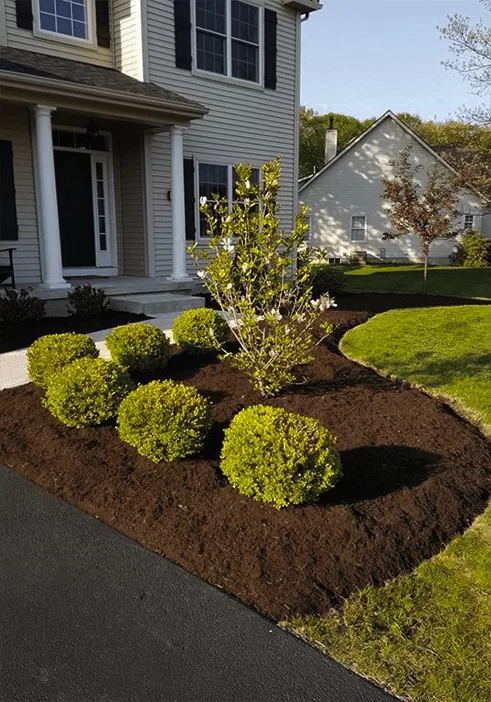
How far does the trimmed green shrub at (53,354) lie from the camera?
5.38 metres

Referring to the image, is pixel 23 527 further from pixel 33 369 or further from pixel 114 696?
pixel 33 369

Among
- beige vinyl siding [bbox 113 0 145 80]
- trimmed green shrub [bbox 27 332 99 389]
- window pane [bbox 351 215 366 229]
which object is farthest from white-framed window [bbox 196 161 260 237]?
window pane [bbox 351 215 366 229]

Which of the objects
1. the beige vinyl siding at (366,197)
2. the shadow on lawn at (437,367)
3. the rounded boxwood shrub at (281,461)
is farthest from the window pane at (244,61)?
the beige vinyl siding at (366,197)

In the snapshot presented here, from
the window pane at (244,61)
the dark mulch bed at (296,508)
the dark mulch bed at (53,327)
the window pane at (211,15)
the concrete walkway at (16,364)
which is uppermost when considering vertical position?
the window pane at (211,15)

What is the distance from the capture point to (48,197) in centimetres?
907

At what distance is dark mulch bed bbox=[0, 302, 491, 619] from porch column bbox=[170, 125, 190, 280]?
6.07m

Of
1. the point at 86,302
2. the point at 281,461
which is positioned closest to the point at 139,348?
the point at 281,461

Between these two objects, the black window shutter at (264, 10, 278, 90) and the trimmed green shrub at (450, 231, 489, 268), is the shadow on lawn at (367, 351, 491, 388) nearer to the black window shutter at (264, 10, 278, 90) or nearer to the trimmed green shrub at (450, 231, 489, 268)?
the black window shutter at (264, 10, 278, 90)

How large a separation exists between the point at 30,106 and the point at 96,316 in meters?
3.45

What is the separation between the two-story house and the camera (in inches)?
369

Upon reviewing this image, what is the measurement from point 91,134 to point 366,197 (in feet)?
64.6

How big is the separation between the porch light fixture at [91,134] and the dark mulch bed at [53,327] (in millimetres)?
3628

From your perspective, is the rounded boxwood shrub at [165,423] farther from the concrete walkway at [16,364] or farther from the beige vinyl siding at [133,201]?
the beige vinyl siding at [133,201]

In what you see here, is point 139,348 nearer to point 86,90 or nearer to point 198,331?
point 198,331
